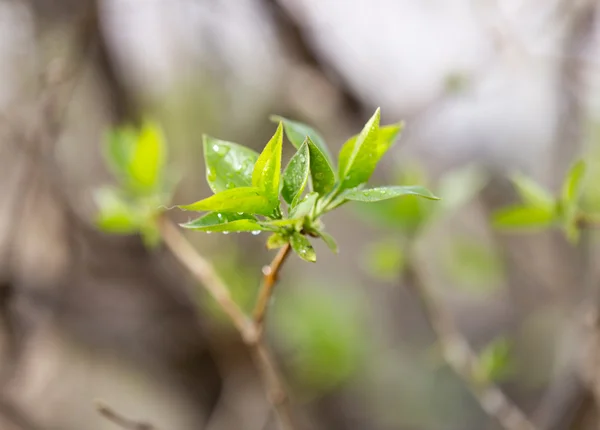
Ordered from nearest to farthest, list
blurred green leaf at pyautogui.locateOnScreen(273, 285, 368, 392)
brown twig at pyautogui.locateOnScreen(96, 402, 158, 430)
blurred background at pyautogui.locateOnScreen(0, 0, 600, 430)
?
1. brown twig at pyautogui.locateOnScreen(96, 402, 158, 430)
2. blurred background at pyautogui.locateOnScreen(0, 0, 600, 430)
3. blurred green leaf at pyautogui.locateOnScreen(273, 285, 368, 392)

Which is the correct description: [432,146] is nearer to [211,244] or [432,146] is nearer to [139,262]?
[211,244]

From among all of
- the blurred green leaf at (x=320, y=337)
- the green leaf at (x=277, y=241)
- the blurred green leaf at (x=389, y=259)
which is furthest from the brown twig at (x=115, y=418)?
the blurred green leaf at (x=320, y=337)

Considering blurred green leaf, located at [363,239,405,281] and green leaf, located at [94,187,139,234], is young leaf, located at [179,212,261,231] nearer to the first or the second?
green leaf, located at [94,187,139,234]

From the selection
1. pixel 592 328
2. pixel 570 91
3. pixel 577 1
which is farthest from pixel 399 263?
pixel 577 1

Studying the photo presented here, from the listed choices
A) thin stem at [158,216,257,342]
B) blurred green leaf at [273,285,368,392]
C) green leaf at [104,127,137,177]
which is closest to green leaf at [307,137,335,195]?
thin stem at [158,216,257,342]

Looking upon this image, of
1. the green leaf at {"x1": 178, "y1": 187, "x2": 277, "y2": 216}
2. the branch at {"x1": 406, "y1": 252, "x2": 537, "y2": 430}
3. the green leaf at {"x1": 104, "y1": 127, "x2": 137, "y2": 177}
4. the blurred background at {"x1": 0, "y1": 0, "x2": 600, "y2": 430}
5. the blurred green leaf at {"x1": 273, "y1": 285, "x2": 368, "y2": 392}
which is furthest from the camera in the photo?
the blurred green leaf at {"x1": 273, "y1": 285, "x2": 368, "y2": 392}

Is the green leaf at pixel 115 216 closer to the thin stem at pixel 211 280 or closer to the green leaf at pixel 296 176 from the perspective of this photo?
the thin stem at pixel 211 280
